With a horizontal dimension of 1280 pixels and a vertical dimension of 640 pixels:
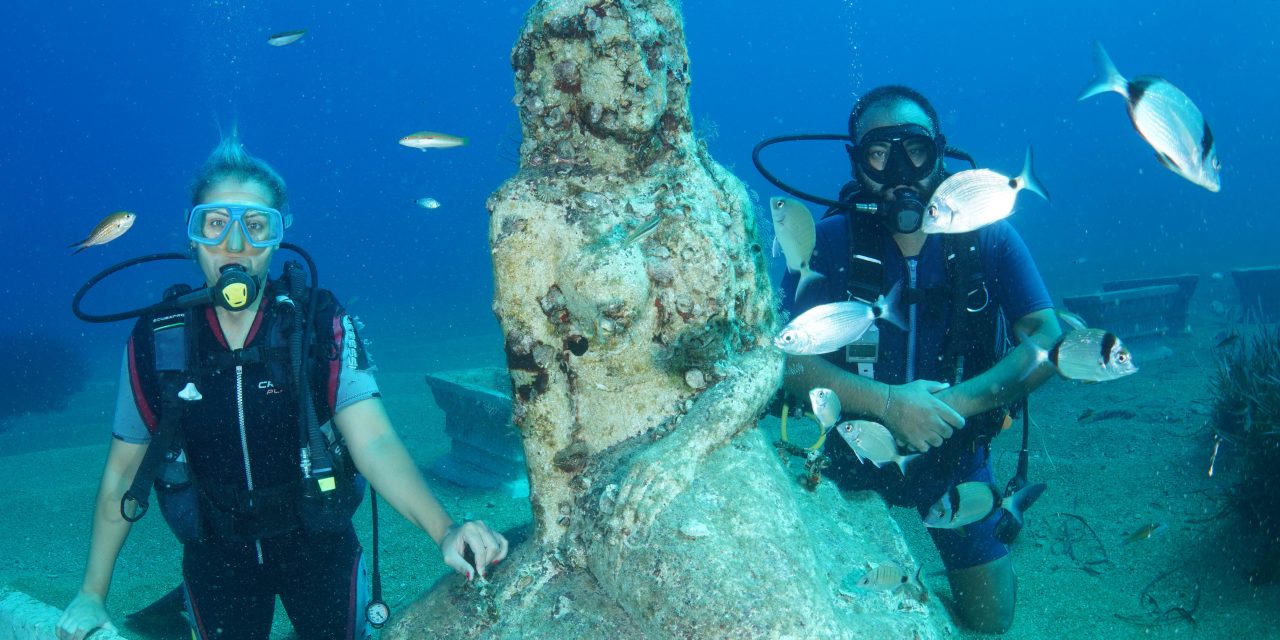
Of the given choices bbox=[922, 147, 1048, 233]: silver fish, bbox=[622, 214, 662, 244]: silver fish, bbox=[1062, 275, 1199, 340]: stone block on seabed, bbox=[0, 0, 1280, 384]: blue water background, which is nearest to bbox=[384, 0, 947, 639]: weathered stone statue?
bbox=[622, 214, 662, 244]: silver fish

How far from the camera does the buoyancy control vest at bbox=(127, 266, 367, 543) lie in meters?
2.92

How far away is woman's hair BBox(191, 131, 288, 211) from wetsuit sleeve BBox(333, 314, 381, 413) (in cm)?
75

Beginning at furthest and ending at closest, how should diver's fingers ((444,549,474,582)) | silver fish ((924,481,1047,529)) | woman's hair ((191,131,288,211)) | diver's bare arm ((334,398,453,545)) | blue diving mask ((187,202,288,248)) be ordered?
silver fish ((924,481,1047,529))
woman's hair ((191,131,288,211))
blue diving mask ((187,202,288,248))
diver's bare arm ((334,398,453,545))
diver's fingers ((444,549,474,582))

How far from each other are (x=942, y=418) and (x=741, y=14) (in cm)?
15359

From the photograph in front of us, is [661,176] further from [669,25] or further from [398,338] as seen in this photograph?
[398,338]

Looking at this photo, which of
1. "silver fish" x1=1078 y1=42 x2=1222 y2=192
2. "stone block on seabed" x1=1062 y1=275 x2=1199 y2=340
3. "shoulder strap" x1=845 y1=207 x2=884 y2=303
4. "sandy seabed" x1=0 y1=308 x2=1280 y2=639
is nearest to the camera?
"silver fish" x1=1078 y1=42 x2=1222 y2=192

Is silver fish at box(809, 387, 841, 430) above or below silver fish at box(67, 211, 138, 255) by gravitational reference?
below

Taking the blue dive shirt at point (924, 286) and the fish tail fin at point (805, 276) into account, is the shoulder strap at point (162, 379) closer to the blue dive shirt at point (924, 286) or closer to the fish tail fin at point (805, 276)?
the fish tail fin at point (805, 276)

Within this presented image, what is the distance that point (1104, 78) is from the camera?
2.21 m

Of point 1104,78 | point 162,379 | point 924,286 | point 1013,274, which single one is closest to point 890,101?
point 924,286

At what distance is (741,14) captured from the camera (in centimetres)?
13962

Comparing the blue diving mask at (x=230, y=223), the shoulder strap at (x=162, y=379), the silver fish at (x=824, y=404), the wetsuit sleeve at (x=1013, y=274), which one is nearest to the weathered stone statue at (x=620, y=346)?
the silver fish at (x=824, y=404)

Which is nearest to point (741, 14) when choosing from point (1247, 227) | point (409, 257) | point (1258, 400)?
point (409, 257)

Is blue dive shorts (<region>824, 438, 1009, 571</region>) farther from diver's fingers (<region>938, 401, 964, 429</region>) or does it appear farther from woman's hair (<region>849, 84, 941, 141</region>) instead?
woman's hair (<region>849, 84, 941, 141</region>)
